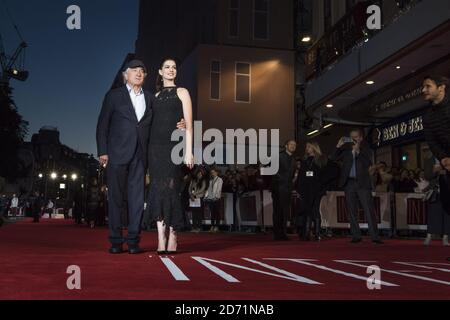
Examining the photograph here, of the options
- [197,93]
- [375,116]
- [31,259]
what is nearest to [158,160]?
[31,259]

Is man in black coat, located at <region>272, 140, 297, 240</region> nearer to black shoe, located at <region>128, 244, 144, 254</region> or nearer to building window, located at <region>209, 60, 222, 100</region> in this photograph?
black shoe, located at <region>128, 244, 144, 254</region>

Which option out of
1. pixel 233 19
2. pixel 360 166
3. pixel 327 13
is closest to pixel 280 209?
pixel 360 166

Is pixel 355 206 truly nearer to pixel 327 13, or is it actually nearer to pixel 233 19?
pixel 327 13

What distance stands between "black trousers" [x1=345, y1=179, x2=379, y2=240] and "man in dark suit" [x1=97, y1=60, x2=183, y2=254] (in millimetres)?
4761

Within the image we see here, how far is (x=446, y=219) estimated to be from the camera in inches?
354

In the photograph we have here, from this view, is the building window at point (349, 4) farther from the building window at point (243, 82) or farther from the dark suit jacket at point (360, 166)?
the dark suit jacket at point (360, 166)

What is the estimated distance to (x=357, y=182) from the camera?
9359mm

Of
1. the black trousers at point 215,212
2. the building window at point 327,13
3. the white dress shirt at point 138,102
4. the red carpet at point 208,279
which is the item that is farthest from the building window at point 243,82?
the red carpet at point 208,279

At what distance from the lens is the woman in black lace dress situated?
544 cm

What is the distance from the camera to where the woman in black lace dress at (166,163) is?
544 cm

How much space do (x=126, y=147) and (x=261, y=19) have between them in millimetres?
24469

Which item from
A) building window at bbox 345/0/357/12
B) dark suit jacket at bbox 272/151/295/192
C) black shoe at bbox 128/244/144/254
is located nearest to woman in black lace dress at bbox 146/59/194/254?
black shoe at bbox 128/244/144/254

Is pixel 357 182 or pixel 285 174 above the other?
pixel 285 174
